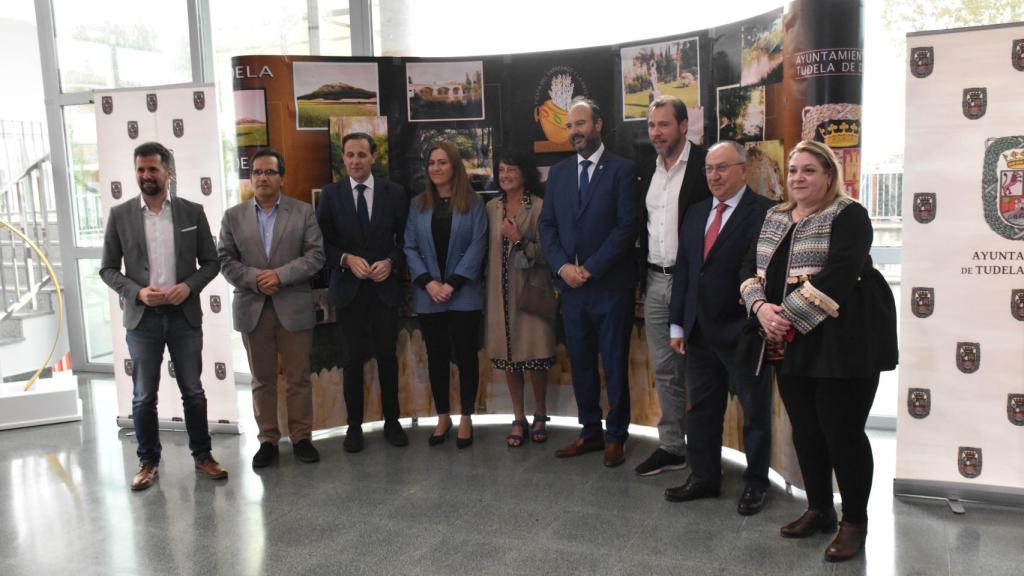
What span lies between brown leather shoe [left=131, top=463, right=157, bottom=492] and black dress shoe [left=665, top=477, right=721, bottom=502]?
271 cm

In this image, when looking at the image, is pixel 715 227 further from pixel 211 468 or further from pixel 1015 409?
pixel 211 468

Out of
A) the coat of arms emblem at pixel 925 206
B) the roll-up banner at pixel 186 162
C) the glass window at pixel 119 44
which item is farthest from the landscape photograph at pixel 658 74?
the glass window at pixel 119 44

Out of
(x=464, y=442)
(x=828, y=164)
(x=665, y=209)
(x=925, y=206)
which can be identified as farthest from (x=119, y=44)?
(x=925, y=206)

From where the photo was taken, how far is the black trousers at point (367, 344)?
475 cm

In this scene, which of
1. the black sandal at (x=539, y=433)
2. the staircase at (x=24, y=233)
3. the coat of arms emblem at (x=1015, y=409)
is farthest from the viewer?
the staircase at (x=24, y=233)

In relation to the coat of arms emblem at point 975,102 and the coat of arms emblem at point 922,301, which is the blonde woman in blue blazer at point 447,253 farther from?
the coat of arms emblem at point 975,102

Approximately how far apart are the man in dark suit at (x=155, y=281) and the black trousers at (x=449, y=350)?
4.19 feet

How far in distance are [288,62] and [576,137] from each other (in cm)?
190

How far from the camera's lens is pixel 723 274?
360 cm

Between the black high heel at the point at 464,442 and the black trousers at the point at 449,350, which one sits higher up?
the black trousers at the point at 449,350

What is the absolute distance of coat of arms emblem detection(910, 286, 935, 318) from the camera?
3.75m

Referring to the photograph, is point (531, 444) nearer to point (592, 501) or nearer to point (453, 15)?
point (592, 501)

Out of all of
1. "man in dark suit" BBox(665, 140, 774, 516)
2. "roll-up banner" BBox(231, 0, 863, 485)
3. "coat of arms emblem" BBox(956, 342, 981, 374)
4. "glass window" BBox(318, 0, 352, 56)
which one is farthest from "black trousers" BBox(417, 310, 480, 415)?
"glass window" BBox(318, 0, 352, 56)

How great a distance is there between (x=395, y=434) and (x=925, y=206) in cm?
316
